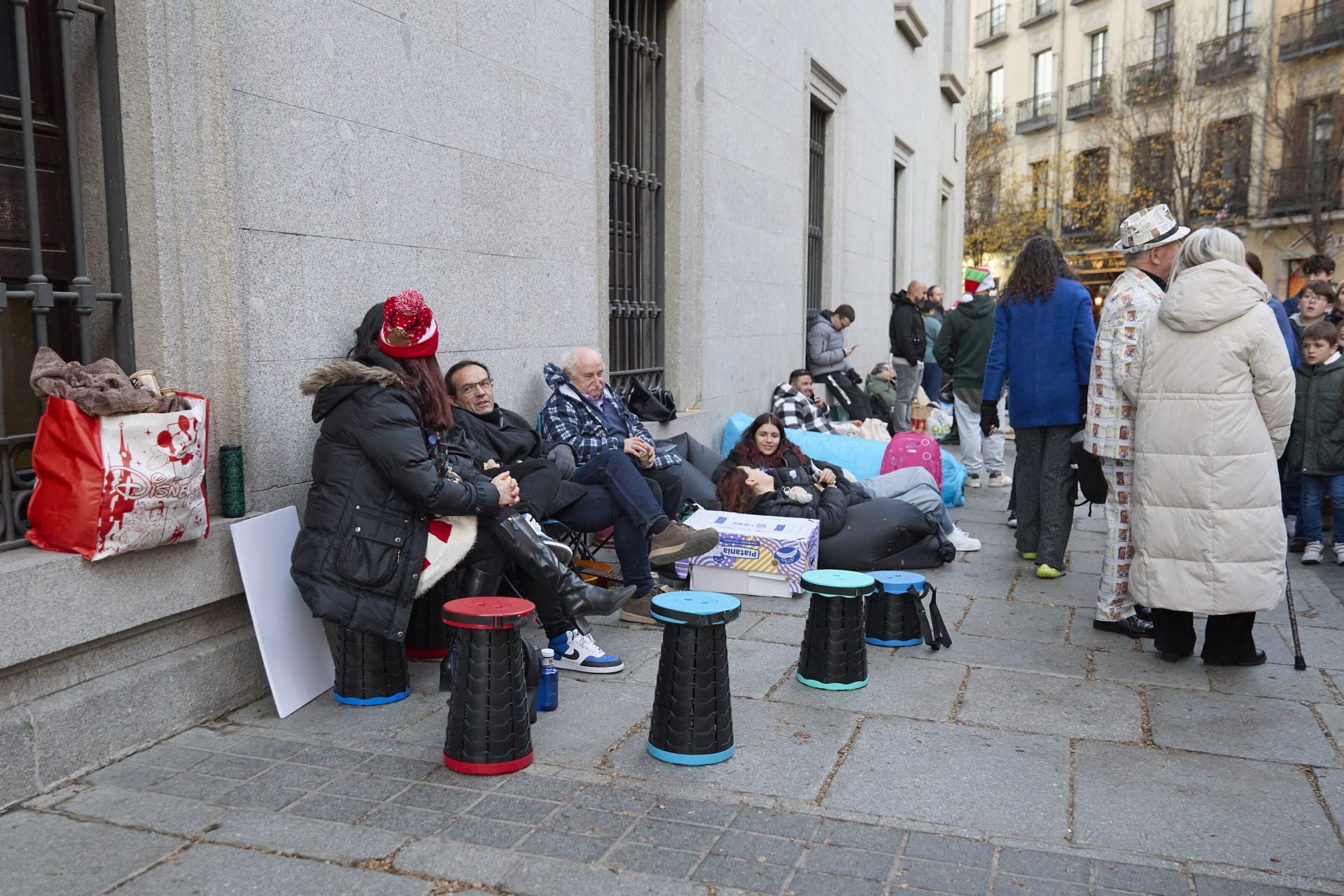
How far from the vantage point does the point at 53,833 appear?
3.13 metres

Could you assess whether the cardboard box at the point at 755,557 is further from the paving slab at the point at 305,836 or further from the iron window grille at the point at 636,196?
the paving slab at the point at 305,836

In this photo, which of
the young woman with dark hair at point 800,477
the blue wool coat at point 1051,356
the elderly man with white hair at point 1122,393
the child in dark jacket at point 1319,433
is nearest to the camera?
the elderly man with white hair at point 1122,393

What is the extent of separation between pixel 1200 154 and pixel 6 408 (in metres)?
32.1

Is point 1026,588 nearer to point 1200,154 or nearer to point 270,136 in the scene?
point 270,136

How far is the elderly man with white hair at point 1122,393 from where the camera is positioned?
5098mm

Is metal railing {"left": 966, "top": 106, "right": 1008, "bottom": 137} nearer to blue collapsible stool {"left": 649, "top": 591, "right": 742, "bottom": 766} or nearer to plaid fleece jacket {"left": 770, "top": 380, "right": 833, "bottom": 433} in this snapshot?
plaid fleece jacket {"left": 770, "top": 380, "right": 833, "bottom": 433}

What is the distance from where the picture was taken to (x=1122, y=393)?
5.20m

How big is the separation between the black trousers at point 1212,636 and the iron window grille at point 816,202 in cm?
780

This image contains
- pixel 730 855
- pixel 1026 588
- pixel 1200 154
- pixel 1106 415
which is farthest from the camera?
pixel 1200 154

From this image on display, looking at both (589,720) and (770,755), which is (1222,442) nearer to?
(770,755)

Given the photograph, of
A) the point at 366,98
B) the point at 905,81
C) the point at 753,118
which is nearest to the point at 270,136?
the point at 366,98

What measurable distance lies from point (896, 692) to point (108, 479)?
293cm

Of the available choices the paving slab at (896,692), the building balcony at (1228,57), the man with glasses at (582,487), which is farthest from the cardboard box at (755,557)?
the building balcony at (1228,57)

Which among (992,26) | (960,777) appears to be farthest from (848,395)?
(992,26)
